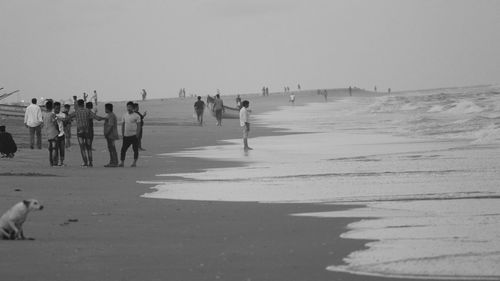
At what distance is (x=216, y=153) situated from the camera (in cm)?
2536

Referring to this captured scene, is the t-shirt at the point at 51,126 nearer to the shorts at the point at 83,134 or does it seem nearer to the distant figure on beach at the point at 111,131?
the shorts at the point at 83,134

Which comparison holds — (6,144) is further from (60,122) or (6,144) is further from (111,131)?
(111,131)

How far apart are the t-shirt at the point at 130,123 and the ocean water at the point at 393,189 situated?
2.43 meters

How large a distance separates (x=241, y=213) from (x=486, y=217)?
296cm

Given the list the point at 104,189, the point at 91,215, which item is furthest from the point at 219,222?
the point at 104,189

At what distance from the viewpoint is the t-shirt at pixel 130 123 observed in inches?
817

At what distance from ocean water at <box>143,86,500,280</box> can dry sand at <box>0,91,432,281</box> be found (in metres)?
0.45

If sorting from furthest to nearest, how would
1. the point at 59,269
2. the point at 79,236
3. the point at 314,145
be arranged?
the point at 314,145, the point at 79,236, the point at 59,269

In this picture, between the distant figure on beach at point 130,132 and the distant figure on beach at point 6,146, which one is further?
the distant figure on beach at point 6,146

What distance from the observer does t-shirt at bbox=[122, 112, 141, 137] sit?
20750 millimetres

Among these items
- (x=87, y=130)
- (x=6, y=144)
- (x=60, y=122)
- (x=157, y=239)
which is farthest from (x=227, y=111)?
(x=157, y=239)

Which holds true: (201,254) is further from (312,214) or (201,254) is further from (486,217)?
(486,217)

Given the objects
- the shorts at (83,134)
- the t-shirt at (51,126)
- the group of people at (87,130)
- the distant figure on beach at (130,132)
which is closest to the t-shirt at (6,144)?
the group of people at (87,130)

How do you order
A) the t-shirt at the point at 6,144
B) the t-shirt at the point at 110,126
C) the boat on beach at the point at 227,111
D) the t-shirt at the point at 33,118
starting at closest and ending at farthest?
the t-shirt at the point at 110,126 < the t-shirt at the point at 6,144 < the t-shirt at the point at 33,118 < the boat on beach at the point at 227,111
